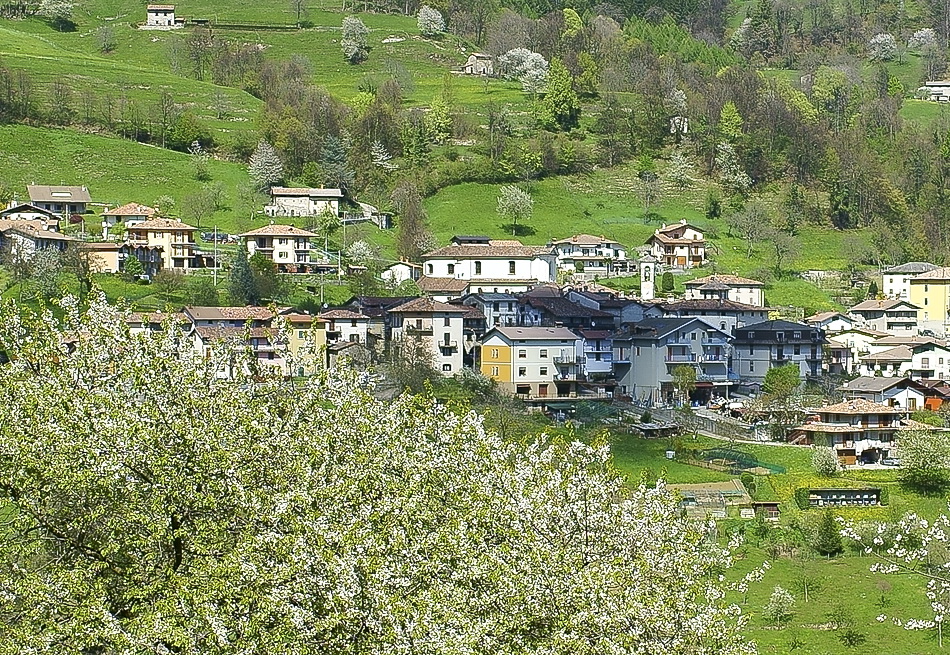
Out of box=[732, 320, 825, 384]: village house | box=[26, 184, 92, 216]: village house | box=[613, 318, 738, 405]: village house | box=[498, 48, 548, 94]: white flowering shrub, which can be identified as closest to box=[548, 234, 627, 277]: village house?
box=[732, 320, 825, 384]: village house

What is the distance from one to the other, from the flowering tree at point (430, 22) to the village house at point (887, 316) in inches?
3768

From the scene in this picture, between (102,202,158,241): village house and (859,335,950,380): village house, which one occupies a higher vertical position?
(102,202,158,241): village house

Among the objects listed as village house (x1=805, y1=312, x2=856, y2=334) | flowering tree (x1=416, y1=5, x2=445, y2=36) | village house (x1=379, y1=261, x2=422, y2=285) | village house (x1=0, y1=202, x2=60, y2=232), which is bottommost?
village house (x1=805, y1=312, x2=856, y2=334)

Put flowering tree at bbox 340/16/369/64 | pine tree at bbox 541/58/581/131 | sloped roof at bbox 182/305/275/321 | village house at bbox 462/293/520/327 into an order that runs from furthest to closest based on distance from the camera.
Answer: flowering tree at bbox 340/16/369/64
pine tree at bbox 541/58/581/131
village house at bbox 462/293/520/327
sloped roof at bbox 182/305/275/321

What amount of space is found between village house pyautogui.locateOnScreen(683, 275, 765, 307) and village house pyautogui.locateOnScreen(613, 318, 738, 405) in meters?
13.2

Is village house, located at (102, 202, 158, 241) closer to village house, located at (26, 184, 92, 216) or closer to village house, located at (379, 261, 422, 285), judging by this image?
village house, located at (26, 184, 92, 216)

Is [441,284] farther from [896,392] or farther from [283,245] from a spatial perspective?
[896,392]

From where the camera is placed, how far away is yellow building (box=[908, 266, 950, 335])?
323 feet

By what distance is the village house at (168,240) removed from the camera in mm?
82375

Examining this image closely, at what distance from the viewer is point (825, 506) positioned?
46031 millimetres

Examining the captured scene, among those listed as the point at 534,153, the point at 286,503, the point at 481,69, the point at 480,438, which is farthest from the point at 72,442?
the point at 481,69

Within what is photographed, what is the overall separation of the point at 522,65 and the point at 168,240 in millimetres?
83936

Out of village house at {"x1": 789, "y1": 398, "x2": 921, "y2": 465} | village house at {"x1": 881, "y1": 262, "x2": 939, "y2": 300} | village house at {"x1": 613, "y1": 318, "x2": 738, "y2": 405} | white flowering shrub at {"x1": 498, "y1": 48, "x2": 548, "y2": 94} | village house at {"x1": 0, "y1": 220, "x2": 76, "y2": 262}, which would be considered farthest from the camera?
white flowering shrub at {"x1": 498, "y1": 48, "x2": 548, "y2": 94}

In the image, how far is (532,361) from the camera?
72125 mm
